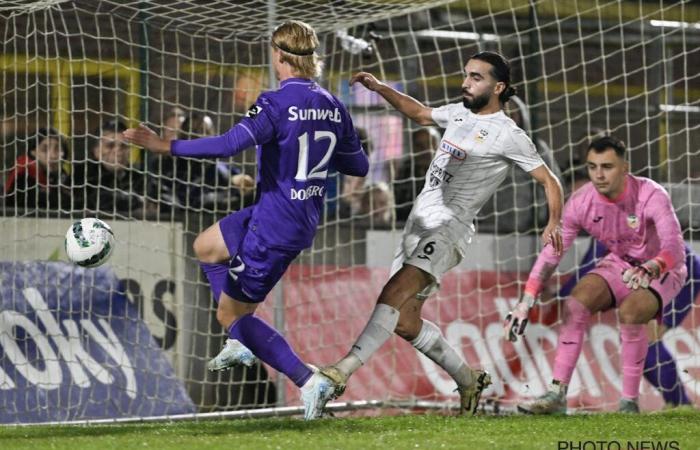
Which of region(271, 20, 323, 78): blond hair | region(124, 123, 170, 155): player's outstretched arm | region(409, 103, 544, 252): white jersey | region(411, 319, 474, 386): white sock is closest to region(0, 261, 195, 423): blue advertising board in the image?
region(411, 319, 474, 386): white sock

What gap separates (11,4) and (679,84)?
4.60 m

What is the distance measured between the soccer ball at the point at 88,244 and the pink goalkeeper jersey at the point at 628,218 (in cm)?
249

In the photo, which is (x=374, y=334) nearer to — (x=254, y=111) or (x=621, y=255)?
(x=254, y=111)

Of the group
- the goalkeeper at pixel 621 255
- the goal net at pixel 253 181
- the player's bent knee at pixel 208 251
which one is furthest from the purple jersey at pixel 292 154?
the goal net at pixel 253 181

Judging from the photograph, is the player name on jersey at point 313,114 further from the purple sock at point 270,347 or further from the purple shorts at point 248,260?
the purple sock at point 270,347

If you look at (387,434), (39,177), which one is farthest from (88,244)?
(39,177)

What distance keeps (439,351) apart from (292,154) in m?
1.46

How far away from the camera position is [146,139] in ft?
19.5

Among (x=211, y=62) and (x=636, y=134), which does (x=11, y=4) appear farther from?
(x=636, y=134)

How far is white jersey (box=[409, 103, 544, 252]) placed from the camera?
22.5 feet

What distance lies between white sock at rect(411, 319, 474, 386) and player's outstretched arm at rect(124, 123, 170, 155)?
1.78 metres

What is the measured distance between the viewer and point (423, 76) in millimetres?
9680

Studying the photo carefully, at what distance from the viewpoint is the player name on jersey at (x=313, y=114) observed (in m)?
6.13

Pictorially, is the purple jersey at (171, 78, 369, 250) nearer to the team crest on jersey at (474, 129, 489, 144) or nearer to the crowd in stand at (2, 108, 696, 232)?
the team crest on jersey at (474, 129, 489, 144)
